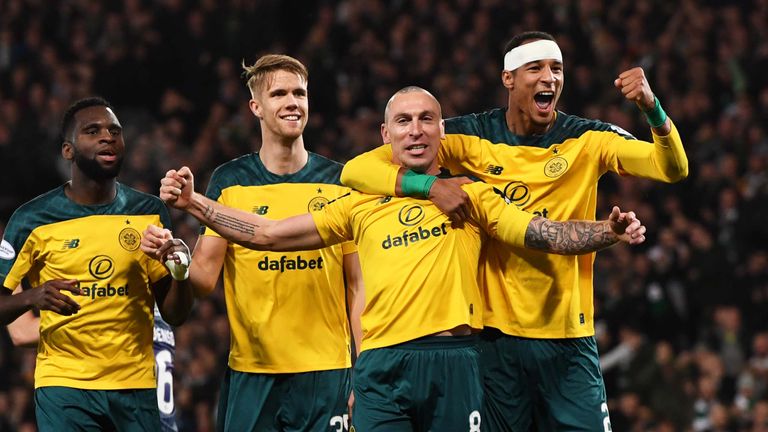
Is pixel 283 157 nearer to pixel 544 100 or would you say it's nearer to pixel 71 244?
pixel 71 244

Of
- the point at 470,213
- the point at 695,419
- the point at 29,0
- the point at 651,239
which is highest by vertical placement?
the point at 29,0

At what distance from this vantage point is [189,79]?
17781mm

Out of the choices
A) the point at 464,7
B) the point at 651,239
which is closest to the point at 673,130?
the point at 651,239

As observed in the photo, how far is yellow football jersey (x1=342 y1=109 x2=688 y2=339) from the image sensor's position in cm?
667

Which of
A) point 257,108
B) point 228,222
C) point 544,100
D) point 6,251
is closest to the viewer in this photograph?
point 228,222

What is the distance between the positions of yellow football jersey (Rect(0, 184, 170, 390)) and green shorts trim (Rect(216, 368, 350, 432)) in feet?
1.74

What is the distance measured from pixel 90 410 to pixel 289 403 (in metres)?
1.07

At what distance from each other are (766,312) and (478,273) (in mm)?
8161

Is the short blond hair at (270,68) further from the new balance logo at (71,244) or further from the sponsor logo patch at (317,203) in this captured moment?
the new balance logo at (71,244)

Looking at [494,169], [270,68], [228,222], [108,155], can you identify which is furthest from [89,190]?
[494,169]

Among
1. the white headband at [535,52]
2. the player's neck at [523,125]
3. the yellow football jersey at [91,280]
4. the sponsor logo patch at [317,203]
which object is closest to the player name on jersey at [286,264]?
the sponsor logo patch at [317,203]

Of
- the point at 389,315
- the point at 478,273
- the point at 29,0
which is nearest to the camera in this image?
the point at 389,315

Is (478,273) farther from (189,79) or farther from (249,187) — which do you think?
(189,79)

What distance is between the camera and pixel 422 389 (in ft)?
20.1
